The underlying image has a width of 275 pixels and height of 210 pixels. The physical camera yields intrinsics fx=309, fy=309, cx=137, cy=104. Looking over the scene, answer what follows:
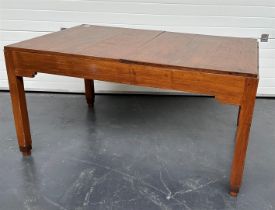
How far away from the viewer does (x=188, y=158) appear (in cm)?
208

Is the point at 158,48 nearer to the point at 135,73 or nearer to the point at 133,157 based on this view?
the point at 135,73

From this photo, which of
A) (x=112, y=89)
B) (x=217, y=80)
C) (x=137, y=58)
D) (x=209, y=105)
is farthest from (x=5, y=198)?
(x=209, y=105)

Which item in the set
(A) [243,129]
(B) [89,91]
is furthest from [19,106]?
(A) [243,129]

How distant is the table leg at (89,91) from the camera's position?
2.74 m

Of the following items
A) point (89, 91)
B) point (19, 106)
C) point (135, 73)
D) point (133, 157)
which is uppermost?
point (135, 73)

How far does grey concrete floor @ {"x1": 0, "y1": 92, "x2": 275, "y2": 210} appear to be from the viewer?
1.70 metres

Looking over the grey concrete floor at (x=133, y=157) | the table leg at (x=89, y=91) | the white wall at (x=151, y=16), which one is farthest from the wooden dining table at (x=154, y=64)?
the white wall at (x=151, y=16)

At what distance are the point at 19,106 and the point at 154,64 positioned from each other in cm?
92

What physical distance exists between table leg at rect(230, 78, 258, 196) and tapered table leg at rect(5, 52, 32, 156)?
4.21 ft

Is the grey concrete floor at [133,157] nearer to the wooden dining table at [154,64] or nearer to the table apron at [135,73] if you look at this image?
the wooden dining table at [154,64]

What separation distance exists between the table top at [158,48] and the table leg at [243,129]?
0.24 ft

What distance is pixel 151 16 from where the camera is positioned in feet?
9.40

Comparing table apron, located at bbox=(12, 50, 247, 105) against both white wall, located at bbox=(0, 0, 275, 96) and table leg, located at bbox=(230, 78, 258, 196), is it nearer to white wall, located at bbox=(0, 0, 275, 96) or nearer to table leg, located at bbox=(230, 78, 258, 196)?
table leg, located at bbox=(230, 78, 258, 196)

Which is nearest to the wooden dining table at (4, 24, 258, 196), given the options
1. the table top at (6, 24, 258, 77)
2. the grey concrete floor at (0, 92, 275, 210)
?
the table top at (6, 24, 258, 77)
